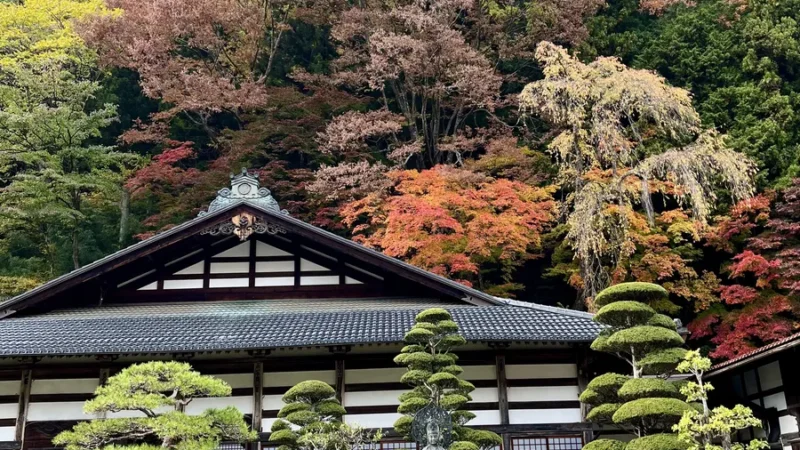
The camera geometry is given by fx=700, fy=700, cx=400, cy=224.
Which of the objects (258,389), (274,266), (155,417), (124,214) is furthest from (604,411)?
(124,214)

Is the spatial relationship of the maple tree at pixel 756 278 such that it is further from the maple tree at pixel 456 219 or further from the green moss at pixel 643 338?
the green moss at pixel 643 338

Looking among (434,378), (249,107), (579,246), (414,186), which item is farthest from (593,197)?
(249,107)

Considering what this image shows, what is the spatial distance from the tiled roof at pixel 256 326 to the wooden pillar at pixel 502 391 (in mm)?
687

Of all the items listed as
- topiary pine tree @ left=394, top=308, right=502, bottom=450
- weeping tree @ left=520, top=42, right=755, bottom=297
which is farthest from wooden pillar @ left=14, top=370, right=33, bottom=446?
weeping tree @ left=520, top=42, right=755, bottom=297

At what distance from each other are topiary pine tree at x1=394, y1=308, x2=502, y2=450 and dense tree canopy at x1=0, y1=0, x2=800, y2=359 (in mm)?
7359

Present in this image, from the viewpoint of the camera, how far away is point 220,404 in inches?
528

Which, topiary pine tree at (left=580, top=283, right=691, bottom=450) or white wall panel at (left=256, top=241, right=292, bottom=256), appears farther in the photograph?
white wall panel at (left=256, top=241, right=292, bottom=256)

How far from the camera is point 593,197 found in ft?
58.5

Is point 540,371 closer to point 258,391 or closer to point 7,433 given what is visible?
point 258,391

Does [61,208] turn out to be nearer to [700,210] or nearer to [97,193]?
[97,193]

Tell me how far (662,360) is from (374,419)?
18.4 ft

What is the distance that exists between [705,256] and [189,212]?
17.2 m

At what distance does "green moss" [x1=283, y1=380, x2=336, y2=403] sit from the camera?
35.8ft

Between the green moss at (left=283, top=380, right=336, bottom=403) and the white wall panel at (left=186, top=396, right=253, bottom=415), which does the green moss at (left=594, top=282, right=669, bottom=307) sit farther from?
the white wall panel at (left=186, top=396, right=253, bottom=415)
